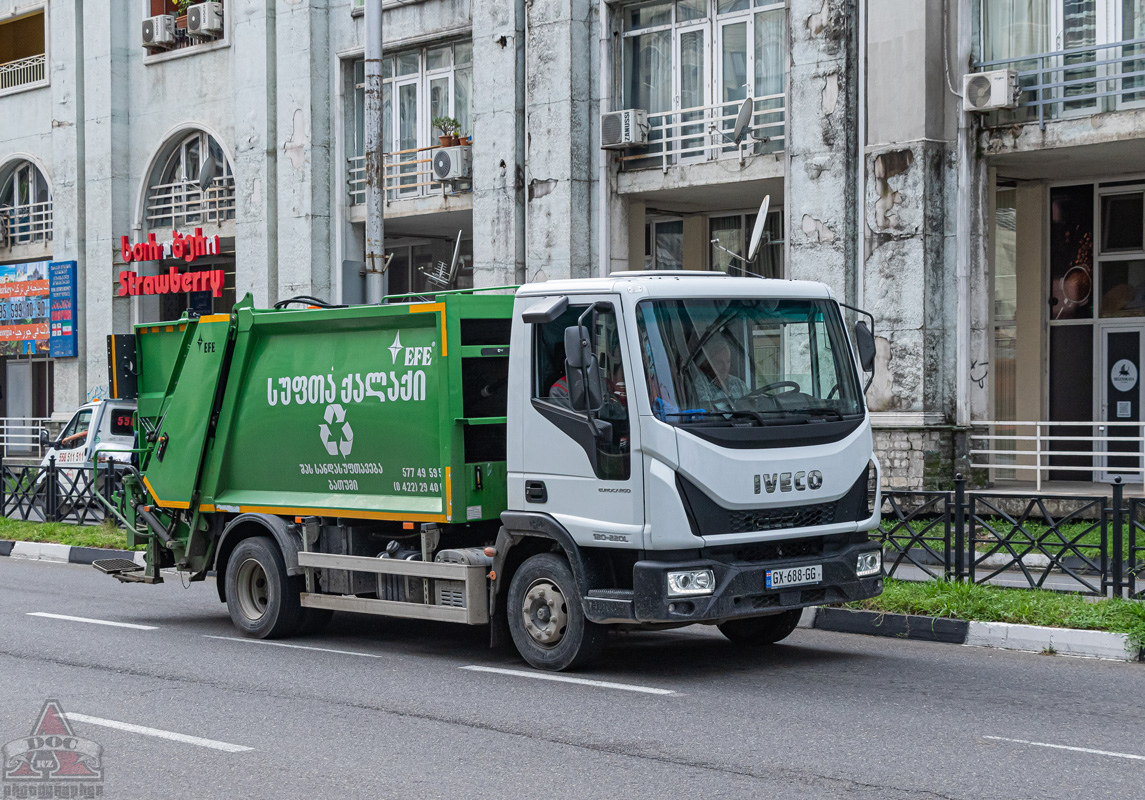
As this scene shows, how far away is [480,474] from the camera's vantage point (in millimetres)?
9586

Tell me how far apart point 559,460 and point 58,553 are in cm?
1136

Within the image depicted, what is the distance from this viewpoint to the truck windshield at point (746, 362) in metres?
8.52

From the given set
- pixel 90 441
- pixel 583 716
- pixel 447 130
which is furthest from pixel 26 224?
pixel 583 716

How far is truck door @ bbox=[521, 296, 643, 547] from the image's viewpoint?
27.9 feet

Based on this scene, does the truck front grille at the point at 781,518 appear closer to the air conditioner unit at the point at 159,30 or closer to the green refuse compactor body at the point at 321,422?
the green refuse compactor body at the point at 321,422

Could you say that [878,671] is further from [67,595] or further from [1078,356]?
[1078,356]

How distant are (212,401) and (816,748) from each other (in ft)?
21.5

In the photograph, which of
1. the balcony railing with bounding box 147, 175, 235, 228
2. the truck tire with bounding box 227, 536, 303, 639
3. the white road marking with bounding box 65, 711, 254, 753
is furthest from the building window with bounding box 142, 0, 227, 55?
the white road marking with bounding box 65, 711, 254, 753

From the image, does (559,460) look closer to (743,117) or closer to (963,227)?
(963,227)

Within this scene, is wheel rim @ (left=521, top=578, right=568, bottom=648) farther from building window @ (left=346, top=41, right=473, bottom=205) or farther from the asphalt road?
building window @ (left=346, top=41, right=473, bottom=205)

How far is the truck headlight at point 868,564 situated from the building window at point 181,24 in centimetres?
2171

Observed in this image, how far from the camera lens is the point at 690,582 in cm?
840

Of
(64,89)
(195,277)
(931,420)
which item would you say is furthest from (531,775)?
(64,89)

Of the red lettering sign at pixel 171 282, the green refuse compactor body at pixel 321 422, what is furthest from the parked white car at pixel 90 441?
the green refuse compactor body at pixel 321 422
